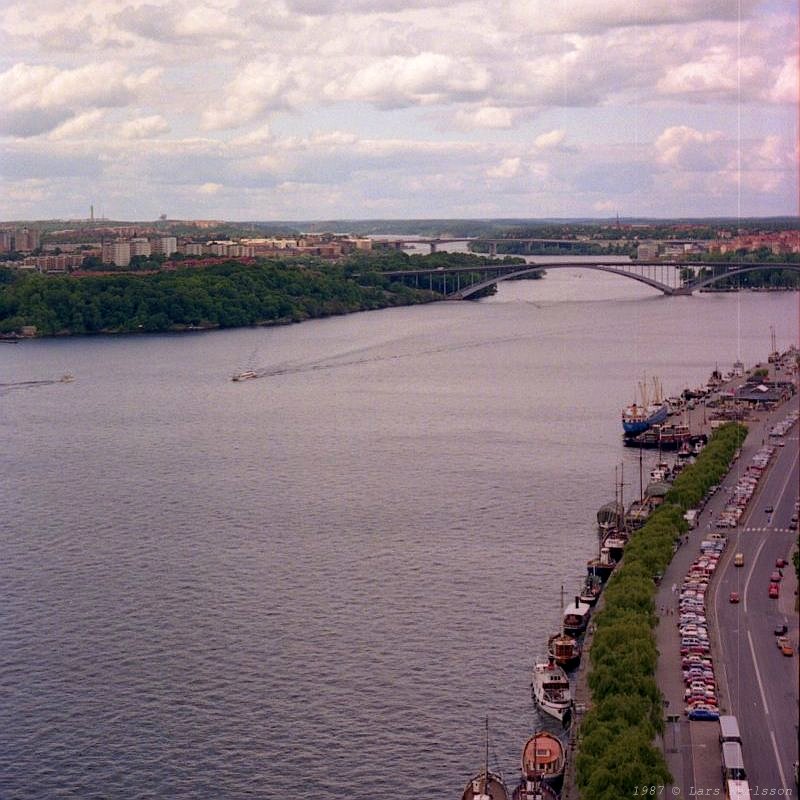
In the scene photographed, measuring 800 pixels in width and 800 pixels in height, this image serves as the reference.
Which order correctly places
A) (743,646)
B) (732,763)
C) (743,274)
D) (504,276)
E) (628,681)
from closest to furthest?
(732,763), (628,681), (743,646), (743,274), (504,276)

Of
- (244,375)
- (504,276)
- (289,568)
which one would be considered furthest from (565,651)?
(504,276)

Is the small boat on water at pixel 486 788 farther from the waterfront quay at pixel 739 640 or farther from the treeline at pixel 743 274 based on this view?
the treeline at pixel 743 274

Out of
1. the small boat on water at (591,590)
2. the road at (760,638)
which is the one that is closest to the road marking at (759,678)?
the road at (760,638)

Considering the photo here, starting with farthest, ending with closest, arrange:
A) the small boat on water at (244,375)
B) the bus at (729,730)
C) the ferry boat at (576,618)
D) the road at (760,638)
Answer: the small boat on water at (244,375) → the ferry boat at (576,618) → the bus at (729,730) → the road at (760,638)

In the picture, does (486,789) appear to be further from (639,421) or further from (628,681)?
(639,421)

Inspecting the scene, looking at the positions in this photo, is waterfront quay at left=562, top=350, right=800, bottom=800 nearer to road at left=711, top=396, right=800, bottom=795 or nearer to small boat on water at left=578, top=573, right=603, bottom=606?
road at left=711, top=396, right=800, bottom=795

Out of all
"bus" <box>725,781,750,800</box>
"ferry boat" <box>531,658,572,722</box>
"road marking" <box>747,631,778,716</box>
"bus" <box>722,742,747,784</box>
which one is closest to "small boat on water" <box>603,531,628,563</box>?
"ferry boat" <box>531,658,572,722</box>
